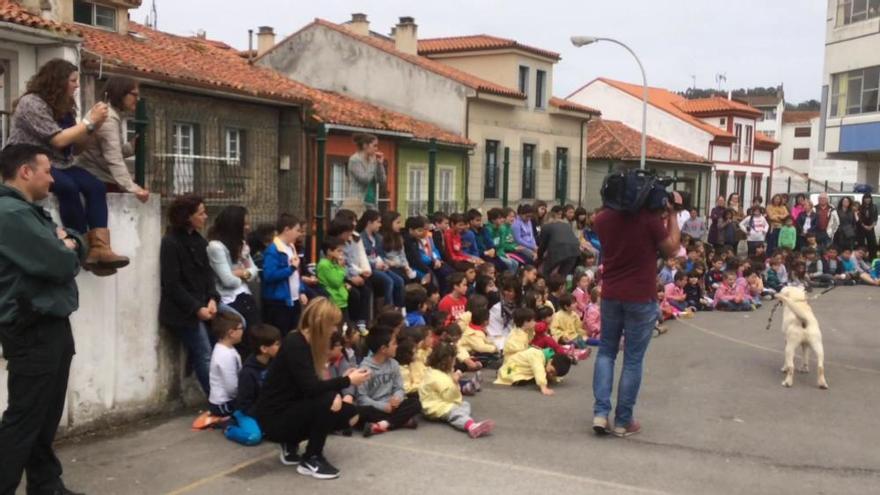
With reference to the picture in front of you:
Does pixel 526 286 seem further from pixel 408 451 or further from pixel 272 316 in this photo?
pixel 408 451

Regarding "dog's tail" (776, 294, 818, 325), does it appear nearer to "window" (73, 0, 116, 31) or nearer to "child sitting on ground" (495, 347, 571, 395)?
"child sitting on ground" (495, 347, 571, 395)

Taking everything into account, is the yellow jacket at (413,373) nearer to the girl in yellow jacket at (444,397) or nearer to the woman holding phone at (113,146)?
the girl in yellow jacket at (444,397)

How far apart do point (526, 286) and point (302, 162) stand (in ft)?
33.7

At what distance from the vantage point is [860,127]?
35406mm

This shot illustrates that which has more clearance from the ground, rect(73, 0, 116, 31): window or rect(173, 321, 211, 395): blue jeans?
rect(73, 0, 116, 31): window

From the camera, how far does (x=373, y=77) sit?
2888 centimetres

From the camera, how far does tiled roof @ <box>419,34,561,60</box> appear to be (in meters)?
31.5

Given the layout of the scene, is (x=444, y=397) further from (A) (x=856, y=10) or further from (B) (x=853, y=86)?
(A) (x=856, y=10)

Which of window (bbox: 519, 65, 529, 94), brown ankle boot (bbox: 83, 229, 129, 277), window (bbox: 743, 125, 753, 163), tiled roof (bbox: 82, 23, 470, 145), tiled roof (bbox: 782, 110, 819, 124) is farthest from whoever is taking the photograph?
tiled roof (bbox: 782, 110, 819, 124)

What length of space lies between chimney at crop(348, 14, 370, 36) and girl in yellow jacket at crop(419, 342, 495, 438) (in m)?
26.5

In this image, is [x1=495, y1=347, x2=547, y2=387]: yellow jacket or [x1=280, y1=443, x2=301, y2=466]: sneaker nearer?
[x1=280, y1=443, x2=301, y2=466]: sneaker

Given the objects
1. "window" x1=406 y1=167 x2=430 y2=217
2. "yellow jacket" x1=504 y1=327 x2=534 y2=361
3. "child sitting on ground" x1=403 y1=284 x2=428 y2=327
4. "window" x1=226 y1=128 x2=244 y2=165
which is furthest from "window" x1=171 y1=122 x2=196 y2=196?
"yellow jacket" x1=504 y1=327 x2=534 y2=361

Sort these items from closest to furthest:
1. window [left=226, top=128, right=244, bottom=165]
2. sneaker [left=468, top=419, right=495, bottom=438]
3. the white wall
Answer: sneaker [left=468, top=419, right=495, bottom=438]
window [left=226, top=128, right=244, bottom=165]
the white wall

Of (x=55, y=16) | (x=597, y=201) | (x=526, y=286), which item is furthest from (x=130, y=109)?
(x=597, y=201)
